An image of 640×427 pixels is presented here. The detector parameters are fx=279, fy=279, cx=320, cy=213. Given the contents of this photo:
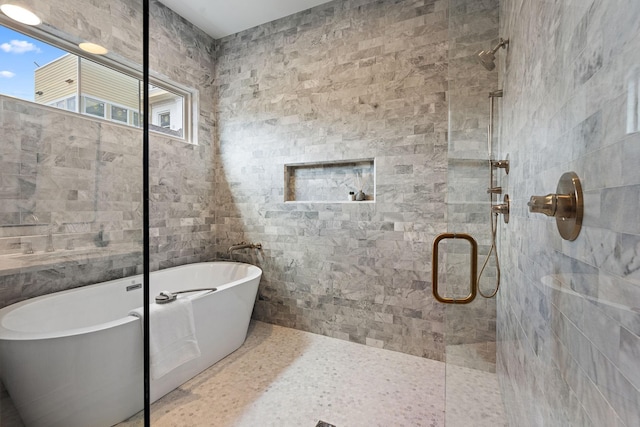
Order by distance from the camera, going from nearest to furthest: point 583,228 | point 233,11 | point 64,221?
point 583,228 → point 64,221 → point 233,11

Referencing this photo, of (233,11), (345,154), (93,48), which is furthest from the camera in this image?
(233,11)

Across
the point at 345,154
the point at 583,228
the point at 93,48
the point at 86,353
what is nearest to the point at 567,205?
the point at 583,228

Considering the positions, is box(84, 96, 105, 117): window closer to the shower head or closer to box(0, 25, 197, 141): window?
box(0, 25, 197, 141): window

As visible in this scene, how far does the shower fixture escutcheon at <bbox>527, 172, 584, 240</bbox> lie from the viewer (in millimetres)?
665

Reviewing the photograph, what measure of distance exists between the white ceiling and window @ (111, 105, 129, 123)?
1834 mm

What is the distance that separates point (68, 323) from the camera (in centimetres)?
175

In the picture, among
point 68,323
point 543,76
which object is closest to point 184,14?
point 68,323

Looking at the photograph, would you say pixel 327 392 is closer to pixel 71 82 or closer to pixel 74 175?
pixel 74 175

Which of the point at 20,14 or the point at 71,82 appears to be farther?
the point at 71,82

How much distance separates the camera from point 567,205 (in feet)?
2.30

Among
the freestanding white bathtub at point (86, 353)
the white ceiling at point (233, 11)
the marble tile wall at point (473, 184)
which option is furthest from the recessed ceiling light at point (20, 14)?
the marble tile wall at point (473, 184)

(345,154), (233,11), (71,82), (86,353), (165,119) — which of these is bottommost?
(86,353)

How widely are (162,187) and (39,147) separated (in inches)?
58.3

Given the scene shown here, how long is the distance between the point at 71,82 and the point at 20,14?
322mm
